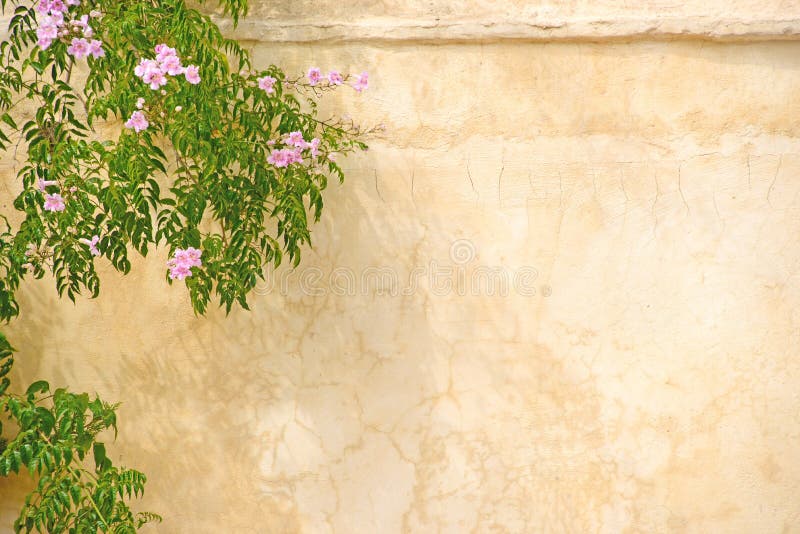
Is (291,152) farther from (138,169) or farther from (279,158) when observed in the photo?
(138,169)

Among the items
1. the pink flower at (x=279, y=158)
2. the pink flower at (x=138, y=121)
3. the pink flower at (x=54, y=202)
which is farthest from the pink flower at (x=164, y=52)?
the pink flower at (x=54, y=202)

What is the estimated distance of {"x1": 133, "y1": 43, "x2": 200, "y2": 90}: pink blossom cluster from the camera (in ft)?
8.80

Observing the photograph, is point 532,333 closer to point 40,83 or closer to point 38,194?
point 38,194

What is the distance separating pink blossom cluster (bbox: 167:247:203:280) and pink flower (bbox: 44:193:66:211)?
40 centimetres

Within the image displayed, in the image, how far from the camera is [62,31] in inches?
109

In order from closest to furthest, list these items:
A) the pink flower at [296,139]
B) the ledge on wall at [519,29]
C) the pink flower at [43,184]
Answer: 1. the pink flower at [43,184]
2. the pink flower at [296,139]
3. the ledge on wall at [519,29]

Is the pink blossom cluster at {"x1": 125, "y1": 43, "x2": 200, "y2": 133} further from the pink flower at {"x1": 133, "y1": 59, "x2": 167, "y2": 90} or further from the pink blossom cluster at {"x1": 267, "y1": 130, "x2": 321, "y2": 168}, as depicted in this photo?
the pink blossom cluster at {"x1": 267, "y1": 130, "x2": 321, "y2": 168}

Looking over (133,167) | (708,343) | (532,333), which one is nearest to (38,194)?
(133,167)

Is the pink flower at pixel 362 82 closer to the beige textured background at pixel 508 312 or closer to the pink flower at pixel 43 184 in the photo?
the beige textured background at pixel 508 312

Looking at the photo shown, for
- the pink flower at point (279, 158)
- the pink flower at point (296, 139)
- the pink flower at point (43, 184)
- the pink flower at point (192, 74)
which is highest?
the pink flower at point (192, 74)

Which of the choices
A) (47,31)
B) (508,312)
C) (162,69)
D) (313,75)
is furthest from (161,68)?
(508,312)

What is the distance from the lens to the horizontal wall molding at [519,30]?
3.08 m

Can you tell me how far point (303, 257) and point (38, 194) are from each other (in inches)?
37.4

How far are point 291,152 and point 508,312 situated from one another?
3.32 ft
